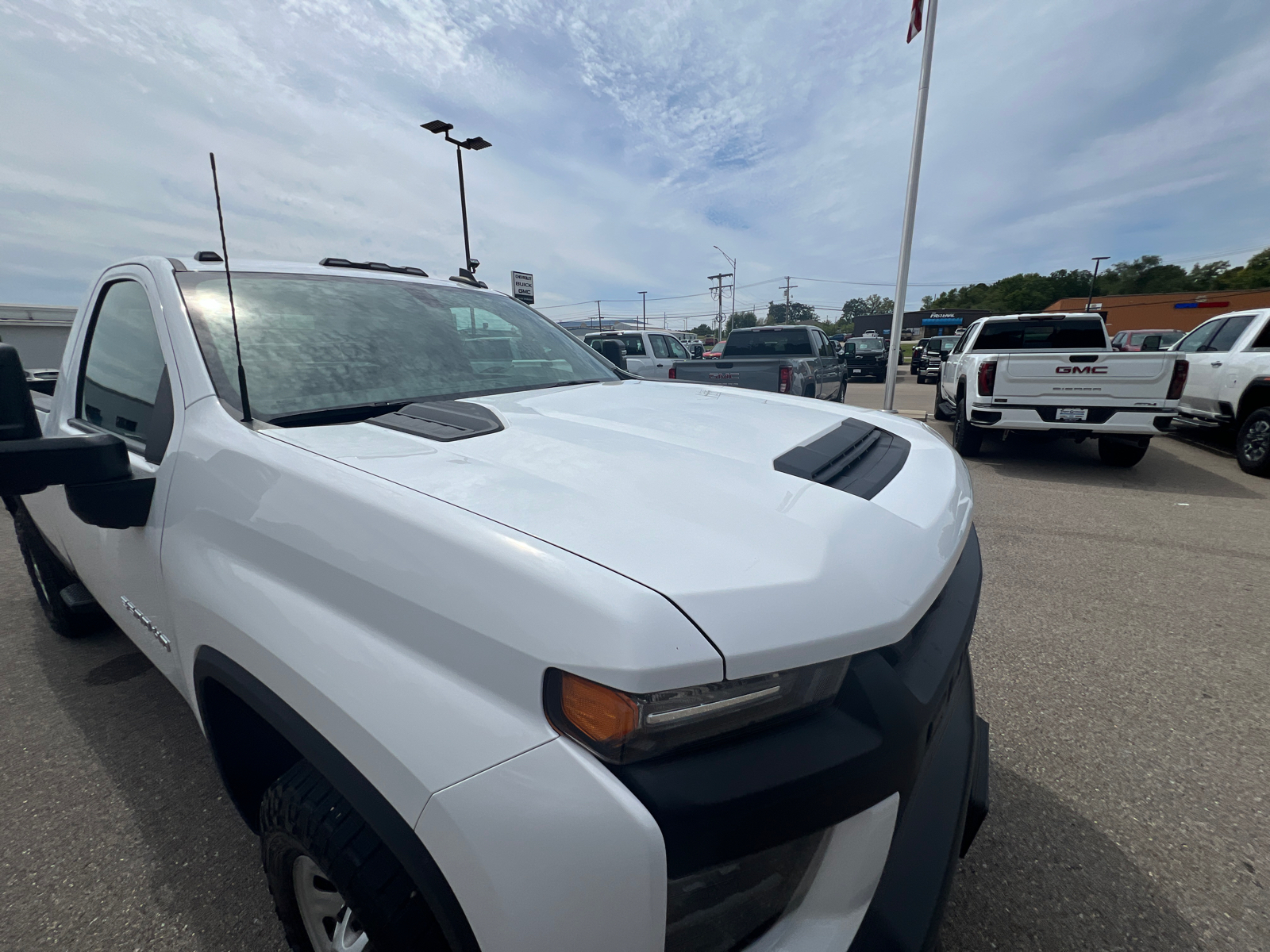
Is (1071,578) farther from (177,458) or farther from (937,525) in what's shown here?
(177,458)

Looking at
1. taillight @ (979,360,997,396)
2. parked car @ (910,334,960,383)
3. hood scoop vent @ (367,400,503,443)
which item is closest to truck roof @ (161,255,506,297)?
hood scoop vent @ (367,400,503,443)

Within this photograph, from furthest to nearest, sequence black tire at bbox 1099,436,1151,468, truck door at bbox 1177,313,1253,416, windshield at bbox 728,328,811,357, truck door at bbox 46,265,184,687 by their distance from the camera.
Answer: windshield at bbox 728,328,811,357, truck door at bbox 1177,313,1253,416, black tire at bbox 1099,436,1151,468, truck door at bbox 46,265,184,687

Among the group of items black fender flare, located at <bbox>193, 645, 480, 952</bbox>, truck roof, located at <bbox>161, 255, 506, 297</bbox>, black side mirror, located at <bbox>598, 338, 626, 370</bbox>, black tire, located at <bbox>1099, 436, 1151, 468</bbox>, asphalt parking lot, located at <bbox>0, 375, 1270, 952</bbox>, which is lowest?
asphalt parking lot, located at <bbox>0, 375, 1270, 952</bbox>

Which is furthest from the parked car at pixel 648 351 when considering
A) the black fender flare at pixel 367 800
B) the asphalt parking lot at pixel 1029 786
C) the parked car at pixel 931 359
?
the black fender flare at pixel 367 800

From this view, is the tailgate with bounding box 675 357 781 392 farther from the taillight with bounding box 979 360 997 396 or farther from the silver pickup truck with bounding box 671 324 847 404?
the taillight with bounding box 979 360 997 396

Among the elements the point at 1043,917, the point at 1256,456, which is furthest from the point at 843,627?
the point at 1256,456

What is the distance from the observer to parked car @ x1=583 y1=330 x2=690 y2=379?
12586 mm

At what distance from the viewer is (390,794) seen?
0.98 m

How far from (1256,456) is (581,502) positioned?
29.6 feet

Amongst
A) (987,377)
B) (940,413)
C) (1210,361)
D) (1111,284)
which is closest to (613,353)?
(987,377)

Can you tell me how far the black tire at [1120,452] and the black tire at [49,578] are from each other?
9.52 meters

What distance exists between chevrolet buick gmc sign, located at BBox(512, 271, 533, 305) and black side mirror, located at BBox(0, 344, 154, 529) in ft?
54.6

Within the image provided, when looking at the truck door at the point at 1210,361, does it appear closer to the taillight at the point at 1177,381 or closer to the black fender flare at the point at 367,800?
the taillight at the point at 1177,381

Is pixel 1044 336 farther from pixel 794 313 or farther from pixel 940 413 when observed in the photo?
pixel 794 313
